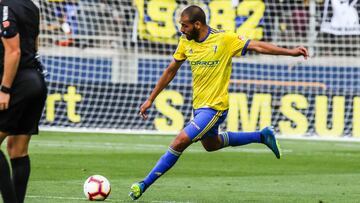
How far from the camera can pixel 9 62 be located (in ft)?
25.1

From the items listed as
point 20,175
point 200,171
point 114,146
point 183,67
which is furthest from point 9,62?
point 183,67

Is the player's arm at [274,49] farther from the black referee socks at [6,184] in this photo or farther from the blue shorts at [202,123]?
the black referee socks at [6,184]

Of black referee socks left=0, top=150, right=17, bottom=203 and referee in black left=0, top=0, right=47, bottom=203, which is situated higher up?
referee in black left=0, top=0, right=47, bottom=203

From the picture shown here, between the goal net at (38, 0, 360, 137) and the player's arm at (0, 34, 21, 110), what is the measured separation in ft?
44.3

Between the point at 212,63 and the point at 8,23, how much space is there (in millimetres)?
3381

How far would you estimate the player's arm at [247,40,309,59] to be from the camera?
10109 mm

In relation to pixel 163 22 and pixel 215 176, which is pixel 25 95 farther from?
pixel 163 22

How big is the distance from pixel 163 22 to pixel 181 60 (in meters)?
11.9

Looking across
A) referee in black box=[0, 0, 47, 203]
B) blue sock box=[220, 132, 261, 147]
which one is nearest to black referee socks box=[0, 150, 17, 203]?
referee in black box=[0, 0, 47, 203]

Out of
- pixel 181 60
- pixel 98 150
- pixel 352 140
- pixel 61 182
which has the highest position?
pixel 181 60

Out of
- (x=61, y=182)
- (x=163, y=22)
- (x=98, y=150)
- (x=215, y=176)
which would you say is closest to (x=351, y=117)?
(x=163, y=22)

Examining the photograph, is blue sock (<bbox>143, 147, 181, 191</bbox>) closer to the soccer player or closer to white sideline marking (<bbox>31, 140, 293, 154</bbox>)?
the soccer player

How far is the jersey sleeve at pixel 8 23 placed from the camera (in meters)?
7.66

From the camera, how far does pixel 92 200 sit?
977 cm
